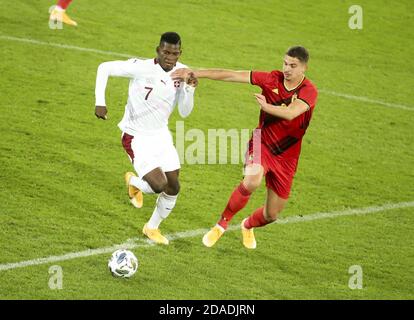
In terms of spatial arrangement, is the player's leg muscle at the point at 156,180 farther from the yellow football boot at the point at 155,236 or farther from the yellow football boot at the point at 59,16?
the yellow football boot at the point at 59,16

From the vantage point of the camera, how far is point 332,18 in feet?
55.4

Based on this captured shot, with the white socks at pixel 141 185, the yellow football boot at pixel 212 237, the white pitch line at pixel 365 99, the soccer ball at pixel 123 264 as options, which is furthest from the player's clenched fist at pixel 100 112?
the white pitch line at pixel 365 99

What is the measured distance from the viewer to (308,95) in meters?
7.98

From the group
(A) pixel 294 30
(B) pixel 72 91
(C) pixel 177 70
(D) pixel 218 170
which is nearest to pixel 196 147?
(D) pixel 218 170

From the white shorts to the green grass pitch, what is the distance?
750mm

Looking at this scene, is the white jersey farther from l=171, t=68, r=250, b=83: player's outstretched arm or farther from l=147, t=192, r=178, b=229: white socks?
l=147, t=192, r=178, b=229: white socks

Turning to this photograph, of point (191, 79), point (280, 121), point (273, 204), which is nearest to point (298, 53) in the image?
point (280, 121)

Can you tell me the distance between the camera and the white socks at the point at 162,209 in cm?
842

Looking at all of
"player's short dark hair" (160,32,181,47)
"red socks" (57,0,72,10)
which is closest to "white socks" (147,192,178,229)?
"player's short dark hair" (160,32,181,47)

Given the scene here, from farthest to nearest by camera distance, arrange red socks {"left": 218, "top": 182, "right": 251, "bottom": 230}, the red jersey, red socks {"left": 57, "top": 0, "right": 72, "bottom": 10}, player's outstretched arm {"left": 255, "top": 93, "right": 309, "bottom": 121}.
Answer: red socks {"left": 57, "top": 0, "right": 72, "bottom": 10}
red socks {"left": 218, "top": 182, "right": 251, "bottom": 230}
the red jersey
player's outstretched arm {"left": 255, "top": 93, "right": 309, "bottom": 121}

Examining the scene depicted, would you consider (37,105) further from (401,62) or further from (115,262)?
(401,62)

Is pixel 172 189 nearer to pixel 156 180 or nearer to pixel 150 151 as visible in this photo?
pixel 156 180

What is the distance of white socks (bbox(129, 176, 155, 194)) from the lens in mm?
8516

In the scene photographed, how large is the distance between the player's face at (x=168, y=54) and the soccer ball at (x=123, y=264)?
190 cm
